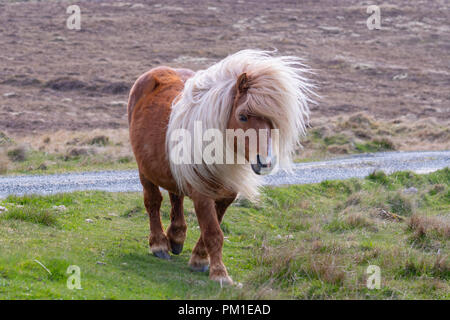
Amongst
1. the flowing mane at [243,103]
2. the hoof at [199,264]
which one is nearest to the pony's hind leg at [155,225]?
the hoof at [199,264]

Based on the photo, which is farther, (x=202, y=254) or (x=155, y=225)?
(x=155, y=225)

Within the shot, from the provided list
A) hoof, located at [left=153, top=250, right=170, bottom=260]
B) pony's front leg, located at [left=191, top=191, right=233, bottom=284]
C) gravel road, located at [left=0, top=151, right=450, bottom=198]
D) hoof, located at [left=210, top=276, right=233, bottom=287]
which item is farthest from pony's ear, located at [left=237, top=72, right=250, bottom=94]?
gravel road, located at [left=0, top=151, right=450, bottom=198]

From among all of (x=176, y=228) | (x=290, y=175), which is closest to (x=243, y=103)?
(x=176, y=228)

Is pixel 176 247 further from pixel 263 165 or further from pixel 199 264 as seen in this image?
pixel 263 165

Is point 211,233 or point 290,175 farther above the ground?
point 211,233

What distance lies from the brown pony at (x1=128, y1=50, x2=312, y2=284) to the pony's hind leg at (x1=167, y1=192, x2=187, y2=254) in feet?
1.14

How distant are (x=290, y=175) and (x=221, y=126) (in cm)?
879

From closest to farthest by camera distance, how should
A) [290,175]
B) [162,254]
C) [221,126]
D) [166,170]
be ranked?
[221,126] → [166,170] → [162,254] → [290,175]

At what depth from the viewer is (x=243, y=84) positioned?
5895 millimetres

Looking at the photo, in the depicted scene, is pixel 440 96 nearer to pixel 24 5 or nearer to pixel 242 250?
pixel 242 250

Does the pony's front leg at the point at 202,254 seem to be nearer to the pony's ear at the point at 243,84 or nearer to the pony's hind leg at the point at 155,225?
the pony's hind leg at the point at 155,225

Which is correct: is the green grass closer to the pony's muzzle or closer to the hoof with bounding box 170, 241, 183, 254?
the hoof with bounding box 170, 241, 183, 254
